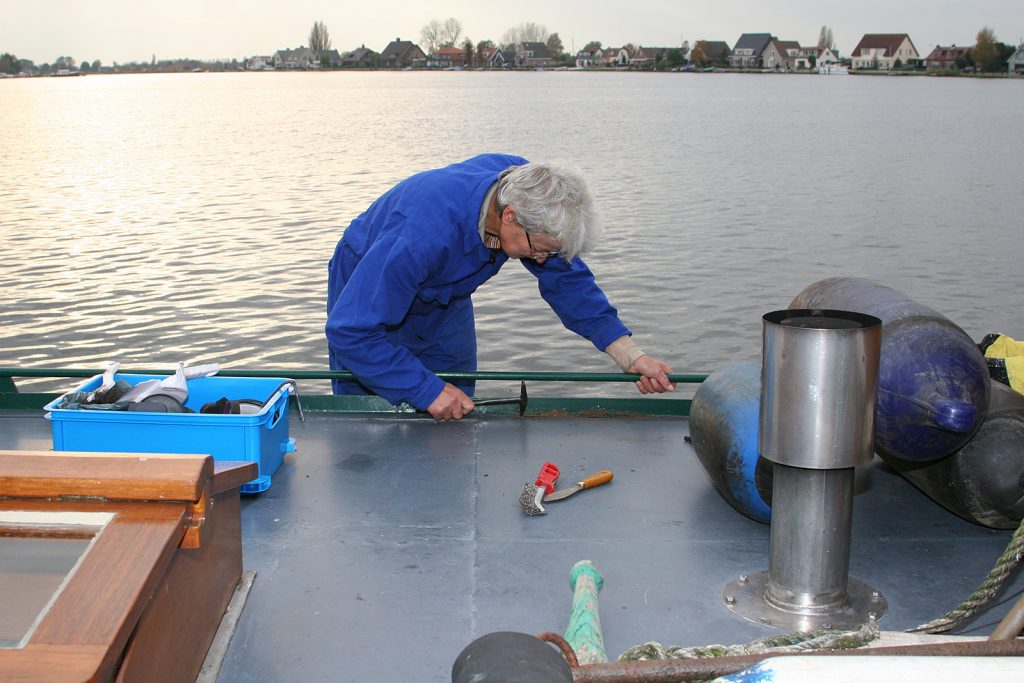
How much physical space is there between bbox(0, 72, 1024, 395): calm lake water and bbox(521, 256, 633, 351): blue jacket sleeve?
7.61ft

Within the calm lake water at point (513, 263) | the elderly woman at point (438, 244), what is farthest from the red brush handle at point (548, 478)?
the calm lake water at point (513, 263)

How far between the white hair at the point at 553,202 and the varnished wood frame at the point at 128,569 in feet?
4.91

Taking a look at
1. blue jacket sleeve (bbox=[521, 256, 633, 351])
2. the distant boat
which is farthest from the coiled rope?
the distant boat

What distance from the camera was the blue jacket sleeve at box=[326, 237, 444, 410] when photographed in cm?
395

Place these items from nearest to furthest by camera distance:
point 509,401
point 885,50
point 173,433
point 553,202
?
1. point 553,202
2. point 173,433
3. point 509,401
4. point 885,50

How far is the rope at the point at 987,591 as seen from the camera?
278cm

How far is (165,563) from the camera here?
2.36m

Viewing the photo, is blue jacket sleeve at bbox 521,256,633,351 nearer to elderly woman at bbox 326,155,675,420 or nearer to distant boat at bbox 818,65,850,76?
elderly woman at bbox 326,155,675,420

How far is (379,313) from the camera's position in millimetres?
3986

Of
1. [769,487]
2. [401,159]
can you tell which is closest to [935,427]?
[769,487]

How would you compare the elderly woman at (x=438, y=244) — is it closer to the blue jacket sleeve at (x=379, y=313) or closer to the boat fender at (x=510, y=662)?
the blue jacket sleeve at (x=379, y=313)

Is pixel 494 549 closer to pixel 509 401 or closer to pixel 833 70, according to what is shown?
pixel 509 401

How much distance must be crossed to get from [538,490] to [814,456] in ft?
4.55

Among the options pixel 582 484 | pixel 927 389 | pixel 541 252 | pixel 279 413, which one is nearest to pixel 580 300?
pixel 541 252
